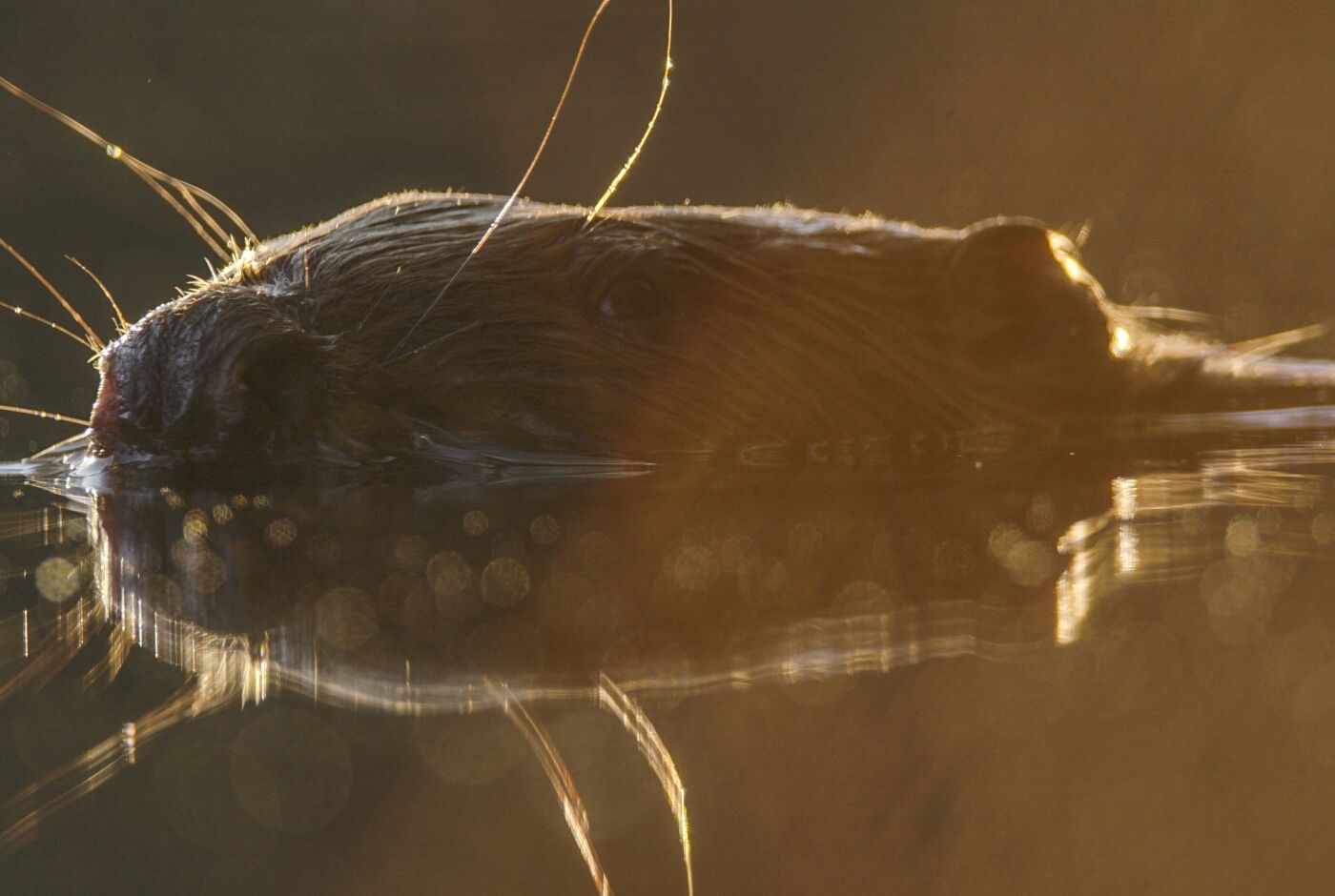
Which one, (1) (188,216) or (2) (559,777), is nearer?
(2) (559,777)

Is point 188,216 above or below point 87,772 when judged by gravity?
above

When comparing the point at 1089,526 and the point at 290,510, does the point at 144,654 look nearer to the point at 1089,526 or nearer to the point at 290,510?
the point at 290,510

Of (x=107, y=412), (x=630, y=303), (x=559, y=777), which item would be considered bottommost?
(x=559, y=777)

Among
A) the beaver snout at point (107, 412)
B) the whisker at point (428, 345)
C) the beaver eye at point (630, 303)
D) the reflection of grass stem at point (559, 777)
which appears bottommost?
the reflection of grass stem at point (559, 777)

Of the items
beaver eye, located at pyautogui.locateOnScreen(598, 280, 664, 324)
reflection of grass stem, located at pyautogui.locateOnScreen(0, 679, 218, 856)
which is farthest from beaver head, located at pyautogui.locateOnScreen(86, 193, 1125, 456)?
reflection of grass stem, located at pyautogui.locateOnScreen(0, 679, 218, 856)

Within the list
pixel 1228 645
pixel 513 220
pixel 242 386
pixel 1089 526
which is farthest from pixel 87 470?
pixel 1228 645

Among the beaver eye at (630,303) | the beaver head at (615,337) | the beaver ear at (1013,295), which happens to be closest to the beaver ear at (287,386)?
the beaver head at (615,337)

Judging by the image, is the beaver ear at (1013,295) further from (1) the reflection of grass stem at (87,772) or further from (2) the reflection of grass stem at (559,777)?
(1) the reflection of grass stem at (87,772)

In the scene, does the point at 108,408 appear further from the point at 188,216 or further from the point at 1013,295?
the point at 1013,295

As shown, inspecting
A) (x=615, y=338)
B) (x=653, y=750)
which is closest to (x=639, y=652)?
(x=653, y=750)
